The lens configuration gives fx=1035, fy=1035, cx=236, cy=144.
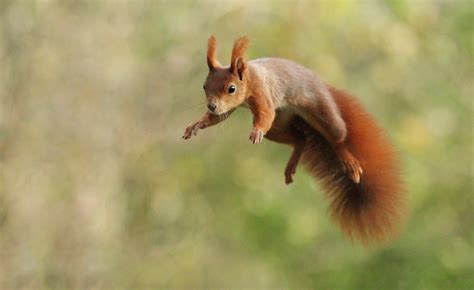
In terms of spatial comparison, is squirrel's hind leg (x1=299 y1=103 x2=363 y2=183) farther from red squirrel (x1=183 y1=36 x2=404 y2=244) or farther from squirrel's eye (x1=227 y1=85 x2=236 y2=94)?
squirrel's eye (x1=227 y1=85 x2=236 y2=94)

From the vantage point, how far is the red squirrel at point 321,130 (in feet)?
4.18

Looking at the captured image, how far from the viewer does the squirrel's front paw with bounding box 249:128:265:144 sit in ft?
3.98

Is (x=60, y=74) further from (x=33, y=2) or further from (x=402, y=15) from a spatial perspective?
(x=402, y=15)

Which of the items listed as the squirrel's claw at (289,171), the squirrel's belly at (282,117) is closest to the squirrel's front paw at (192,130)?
the squirrel's belly at (282,117)

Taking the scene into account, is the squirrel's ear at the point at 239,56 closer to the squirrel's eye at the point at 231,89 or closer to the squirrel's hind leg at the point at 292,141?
the squirrel's eye at the point at 231,89

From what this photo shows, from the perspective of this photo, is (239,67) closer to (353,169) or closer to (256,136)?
(256,136)

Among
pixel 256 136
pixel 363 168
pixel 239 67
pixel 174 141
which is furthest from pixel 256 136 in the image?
pixel 174 141

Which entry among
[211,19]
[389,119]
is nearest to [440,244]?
[389,119]

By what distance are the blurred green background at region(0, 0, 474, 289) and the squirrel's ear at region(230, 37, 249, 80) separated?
757 cm

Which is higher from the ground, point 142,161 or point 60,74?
point 60,74

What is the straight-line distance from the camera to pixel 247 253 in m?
12.2

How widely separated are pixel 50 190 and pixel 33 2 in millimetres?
1963

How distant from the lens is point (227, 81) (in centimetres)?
126

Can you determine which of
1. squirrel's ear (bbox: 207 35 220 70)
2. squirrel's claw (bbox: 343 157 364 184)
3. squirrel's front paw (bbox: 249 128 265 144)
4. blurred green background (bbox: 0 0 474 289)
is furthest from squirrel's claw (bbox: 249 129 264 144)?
blurred green background (bbox: 0 0 474 289)
